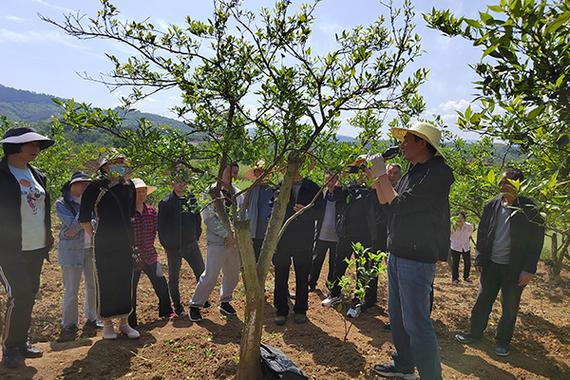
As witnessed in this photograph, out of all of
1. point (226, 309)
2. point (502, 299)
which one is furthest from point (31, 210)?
point (502, 299)

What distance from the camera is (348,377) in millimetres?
3754

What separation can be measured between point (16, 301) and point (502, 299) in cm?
547

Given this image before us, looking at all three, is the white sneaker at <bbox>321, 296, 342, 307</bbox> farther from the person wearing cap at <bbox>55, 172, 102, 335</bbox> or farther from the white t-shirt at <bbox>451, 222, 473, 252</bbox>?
the white t-shirt at <bbox>451, 222, 473, 252</bbox>

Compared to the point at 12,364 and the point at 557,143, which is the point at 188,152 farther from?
the point at 12,364

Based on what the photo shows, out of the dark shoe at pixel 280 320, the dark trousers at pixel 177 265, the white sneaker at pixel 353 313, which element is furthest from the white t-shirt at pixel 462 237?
the dark trousers at pixel 177 265

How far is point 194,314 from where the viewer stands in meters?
5.19

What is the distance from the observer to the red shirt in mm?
5070

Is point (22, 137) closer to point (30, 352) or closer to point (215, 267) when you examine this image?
point (30, 352)

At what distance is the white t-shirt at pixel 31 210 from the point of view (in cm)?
396

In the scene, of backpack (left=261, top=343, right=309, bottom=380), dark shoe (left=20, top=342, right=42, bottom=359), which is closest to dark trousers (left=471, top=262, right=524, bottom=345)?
backpack (left=261, top=343, right=309, bottom=380)

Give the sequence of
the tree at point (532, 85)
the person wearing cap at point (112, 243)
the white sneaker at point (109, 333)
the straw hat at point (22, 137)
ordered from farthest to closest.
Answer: the white sneaker at point (109, 333) < the person wearing cap at point (112, 243) < the straw hat at point (22, 137) < the tree at point (532, 85)

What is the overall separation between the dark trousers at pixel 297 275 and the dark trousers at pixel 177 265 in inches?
59.2

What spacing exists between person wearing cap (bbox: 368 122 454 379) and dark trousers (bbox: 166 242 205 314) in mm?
3512

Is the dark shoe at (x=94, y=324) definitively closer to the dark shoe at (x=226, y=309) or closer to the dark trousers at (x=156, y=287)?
the dark trousers at (x=156, y=287)
